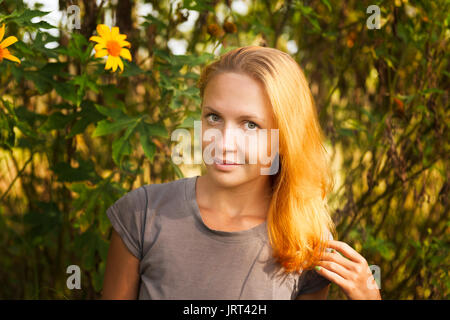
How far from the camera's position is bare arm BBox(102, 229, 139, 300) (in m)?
1.02

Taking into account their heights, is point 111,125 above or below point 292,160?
above

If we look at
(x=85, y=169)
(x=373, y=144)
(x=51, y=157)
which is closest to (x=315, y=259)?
(x=373, y=144)

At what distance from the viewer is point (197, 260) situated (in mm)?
972

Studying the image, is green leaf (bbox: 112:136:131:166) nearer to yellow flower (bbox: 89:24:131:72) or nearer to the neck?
yellow flower (bbox: 89:24:131:72)

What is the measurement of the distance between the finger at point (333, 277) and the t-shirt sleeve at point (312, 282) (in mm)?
74

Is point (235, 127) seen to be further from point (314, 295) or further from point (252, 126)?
point (314, 295)

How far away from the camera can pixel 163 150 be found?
5.26 ft

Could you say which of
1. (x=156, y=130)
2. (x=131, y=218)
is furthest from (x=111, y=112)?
(x=131, y=218)

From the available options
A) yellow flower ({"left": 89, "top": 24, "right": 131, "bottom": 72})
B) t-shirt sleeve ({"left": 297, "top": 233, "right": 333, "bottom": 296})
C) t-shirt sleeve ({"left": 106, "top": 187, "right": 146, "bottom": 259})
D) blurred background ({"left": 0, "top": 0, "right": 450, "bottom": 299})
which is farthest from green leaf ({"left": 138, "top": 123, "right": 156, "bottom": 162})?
t-shirt sleeve ({"left": 297, "top": 233, "right": 333, "bottom": 296})

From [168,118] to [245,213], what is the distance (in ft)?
2.66

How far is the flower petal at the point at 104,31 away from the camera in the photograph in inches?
50.9

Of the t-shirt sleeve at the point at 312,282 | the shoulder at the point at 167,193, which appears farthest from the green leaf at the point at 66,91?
the t-shirt sleeve at the point at 312,282
